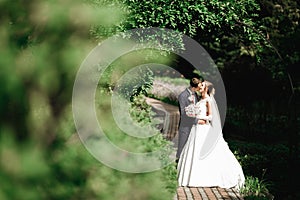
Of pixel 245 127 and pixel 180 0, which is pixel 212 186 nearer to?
pixel 180 0

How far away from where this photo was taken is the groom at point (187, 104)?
10.3 m

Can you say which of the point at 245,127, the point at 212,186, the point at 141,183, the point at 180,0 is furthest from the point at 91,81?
the point at 245,127

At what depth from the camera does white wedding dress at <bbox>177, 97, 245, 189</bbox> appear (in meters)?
10.2

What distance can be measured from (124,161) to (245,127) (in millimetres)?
17323

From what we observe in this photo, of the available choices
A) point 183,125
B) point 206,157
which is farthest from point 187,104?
point 206,157

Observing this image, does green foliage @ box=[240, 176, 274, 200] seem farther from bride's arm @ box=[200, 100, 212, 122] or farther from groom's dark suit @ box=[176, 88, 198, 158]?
groom's dark suit @ box=[176, 88, 198, 158]

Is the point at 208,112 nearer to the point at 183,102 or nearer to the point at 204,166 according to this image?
the point at 183,102

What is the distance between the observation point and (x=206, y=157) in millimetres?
10375

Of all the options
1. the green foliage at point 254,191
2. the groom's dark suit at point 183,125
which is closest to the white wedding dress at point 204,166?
the green foliage at point 254,191

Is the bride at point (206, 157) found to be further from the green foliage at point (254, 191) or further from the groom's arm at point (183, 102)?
the groom's arm at point (183, 102)

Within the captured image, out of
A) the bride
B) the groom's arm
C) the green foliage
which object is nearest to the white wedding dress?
the bride

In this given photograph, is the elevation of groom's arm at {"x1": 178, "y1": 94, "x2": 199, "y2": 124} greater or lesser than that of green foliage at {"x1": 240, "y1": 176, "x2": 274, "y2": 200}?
greater

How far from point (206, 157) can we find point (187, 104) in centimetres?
119

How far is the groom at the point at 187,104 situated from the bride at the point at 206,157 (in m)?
0.18
